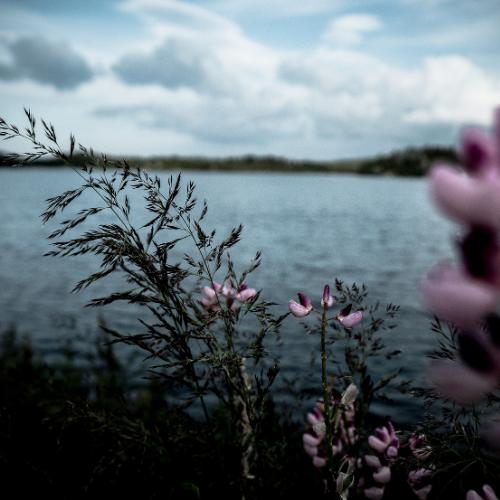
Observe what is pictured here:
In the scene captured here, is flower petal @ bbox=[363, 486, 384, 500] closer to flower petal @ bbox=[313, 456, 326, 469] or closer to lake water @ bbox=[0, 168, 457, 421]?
flower petal @ bbox=[313, 456, 326, 469]

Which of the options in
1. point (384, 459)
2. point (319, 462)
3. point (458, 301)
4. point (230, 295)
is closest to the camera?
point (458, 301)

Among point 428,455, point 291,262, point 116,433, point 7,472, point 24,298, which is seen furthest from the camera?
point 291,262

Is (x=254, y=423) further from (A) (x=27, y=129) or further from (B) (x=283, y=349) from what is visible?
(B) (x=283, y=349)

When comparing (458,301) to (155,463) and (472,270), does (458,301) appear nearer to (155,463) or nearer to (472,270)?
(472,270)

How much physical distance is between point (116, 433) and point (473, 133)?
2384mm

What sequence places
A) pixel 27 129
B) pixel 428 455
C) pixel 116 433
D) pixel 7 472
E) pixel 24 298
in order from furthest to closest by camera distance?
pixel 24 298, pixel 7 472, pixel 116 433, pixel 27 129, pixel 428 455

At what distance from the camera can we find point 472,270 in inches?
23.1

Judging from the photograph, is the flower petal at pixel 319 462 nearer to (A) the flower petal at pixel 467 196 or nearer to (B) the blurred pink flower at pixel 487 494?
(B) the blurred pink flower at pixel 487 494

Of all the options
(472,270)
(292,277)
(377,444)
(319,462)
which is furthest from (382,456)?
(292,277)

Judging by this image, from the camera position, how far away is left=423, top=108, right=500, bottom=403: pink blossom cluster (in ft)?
1.78

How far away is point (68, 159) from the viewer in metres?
2.37

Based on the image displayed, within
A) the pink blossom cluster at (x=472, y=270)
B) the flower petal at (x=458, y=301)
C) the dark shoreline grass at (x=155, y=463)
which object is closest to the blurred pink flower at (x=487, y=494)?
the pink blossom cluster at (x=472, y=270)

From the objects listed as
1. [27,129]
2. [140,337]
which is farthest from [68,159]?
[140,337]

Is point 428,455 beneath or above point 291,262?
above
